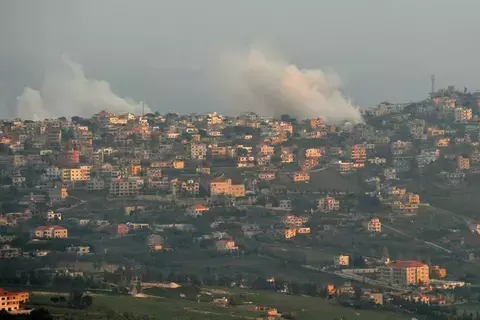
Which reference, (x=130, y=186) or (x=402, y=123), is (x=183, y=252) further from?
(x=402, y=123)

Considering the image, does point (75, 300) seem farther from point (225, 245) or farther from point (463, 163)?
point (463, 163)

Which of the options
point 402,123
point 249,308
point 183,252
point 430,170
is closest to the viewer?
point 249,308

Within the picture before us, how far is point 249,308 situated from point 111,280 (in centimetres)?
479

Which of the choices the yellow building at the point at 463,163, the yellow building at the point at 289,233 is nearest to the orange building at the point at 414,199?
A: the yellow building at the point at 463,163

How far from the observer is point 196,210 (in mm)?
63219

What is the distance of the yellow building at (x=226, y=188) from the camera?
6731 cm

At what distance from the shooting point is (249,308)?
4569 cm

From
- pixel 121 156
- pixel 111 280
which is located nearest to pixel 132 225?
pixel 111 280

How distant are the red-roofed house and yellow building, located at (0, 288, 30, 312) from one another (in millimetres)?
22102

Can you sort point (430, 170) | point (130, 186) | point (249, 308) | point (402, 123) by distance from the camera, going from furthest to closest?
point (402, 123)
point (430, 170)
point (130, 186)
point (249, 308)

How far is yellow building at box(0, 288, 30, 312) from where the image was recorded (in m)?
39.3

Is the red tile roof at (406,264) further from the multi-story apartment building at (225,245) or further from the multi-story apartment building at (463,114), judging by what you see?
the multi-story apartment building at (463,114)

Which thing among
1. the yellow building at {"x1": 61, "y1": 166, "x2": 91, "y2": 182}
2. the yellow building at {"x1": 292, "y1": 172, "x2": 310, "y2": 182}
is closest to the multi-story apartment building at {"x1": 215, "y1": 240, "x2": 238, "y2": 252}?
the yellow building at {"x1": 292, "y1": 172, "x2": 310, "y2": 182}

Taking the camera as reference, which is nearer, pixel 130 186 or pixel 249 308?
pixel 249 308
